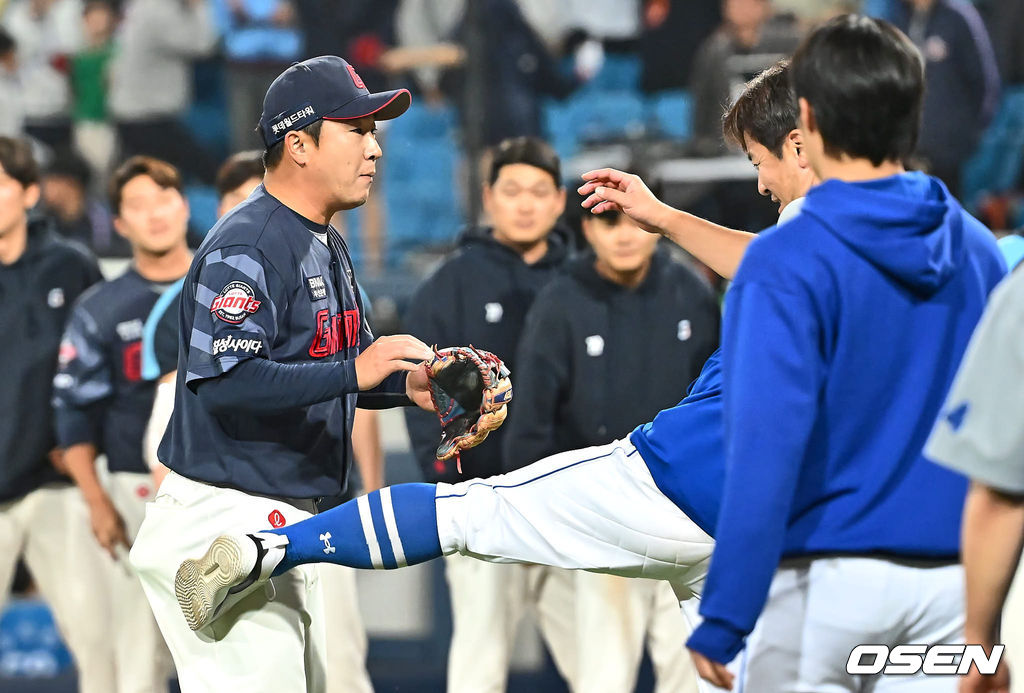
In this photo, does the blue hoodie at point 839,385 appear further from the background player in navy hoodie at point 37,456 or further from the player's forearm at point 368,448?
the background player in navy hoodie at point 37,456

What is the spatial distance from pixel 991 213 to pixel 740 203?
1551 mm

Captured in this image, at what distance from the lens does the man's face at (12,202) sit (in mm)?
5176

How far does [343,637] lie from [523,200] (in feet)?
5.71

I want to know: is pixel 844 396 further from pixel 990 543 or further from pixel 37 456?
pixel 37 456

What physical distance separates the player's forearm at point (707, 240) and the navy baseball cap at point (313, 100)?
739 mm

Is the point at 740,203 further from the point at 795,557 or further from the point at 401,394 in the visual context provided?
the point at 795,557

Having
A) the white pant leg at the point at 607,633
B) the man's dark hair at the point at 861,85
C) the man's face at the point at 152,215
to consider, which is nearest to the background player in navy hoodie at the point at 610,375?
the white pant leg at the point at 607,633

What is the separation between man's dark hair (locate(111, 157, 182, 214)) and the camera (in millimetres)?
5066

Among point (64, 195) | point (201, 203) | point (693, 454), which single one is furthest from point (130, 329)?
point (201, 203)

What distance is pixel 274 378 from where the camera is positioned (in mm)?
2961

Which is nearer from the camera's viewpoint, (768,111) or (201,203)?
(768,111)

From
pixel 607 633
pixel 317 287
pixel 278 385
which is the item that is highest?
pixel 317 287

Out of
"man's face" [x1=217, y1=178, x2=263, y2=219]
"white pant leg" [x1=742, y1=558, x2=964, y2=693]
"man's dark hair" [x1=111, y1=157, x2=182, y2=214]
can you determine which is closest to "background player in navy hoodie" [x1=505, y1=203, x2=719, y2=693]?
"man's face" [x1=217, y1=178, x2=263, y2=219]

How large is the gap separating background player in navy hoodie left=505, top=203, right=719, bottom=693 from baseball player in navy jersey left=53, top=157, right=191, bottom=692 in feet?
4.53
